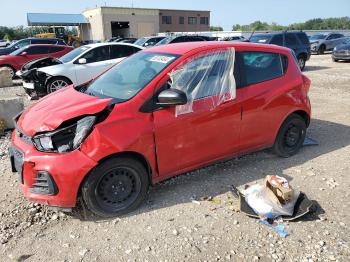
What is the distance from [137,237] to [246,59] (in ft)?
8.75

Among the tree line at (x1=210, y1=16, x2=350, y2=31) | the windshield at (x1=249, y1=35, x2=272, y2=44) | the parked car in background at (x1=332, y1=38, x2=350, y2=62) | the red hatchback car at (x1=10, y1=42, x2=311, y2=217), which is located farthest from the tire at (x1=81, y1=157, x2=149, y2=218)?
the tree line at (x1=210, y1=16, x2=350, y2=31)

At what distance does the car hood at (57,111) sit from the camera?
3.50 m

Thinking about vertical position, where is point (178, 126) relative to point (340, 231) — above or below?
above

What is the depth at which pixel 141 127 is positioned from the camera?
3.64 m

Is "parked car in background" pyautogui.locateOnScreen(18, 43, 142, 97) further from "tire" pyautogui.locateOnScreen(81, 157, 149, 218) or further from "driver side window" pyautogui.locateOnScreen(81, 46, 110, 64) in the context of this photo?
"tire" pyautogui.locateOnScreen(81, 157, 149, 218)

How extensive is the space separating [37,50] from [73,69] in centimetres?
598

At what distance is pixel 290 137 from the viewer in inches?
207

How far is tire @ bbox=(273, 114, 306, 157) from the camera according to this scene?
5102 mm

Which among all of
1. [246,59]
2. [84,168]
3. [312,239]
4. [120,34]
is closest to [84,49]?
[246,59]

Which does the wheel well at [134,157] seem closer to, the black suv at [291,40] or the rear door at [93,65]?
the rear door at [93,65]

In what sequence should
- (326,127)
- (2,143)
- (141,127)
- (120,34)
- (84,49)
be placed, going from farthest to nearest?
1. (120,34)
2. (84,49)
3. (326,127)
4. (2,143)
5. (141,127)

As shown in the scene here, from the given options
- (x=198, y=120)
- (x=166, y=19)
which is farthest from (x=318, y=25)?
(x=198, y=120)

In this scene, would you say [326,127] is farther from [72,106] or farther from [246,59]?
[72,106]

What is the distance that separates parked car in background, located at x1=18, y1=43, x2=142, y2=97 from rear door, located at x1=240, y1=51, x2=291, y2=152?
234 inches
